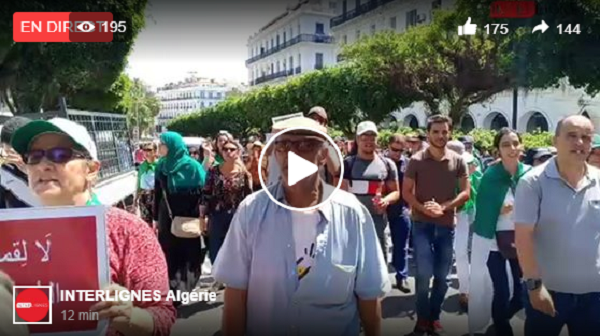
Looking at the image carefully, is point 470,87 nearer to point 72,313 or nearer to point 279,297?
point 279,297

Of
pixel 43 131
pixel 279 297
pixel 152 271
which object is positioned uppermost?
pixel 43 131

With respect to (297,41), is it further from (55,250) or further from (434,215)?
(55,250)

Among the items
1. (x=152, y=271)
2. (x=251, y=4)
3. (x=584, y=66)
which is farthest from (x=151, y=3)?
(x=584, y=66)

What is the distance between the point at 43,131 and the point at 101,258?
361 millimetres

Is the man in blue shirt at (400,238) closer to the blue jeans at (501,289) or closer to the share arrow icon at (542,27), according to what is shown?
the blue jeans at (501,289)

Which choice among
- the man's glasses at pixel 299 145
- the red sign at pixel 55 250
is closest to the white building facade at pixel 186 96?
the man's glasses at pixel 299 145

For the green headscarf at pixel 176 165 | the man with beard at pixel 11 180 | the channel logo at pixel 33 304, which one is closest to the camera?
the channel logo at pixel 33 304

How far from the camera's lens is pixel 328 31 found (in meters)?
2.63

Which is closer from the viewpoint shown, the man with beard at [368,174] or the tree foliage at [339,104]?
the man with beard at [368,174]

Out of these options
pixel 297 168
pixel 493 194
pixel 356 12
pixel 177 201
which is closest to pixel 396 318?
pixel 493 194

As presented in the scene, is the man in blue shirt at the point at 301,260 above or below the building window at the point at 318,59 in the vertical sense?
below

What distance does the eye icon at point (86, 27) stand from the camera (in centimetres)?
184

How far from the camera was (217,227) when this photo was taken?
3.60m

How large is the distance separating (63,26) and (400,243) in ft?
9.58
